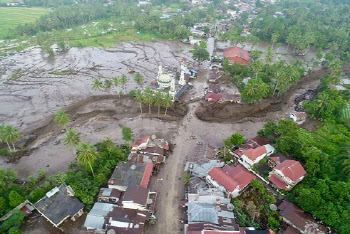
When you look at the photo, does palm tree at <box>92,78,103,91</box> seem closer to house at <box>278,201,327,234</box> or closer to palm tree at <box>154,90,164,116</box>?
palm tree at <box>154,90,164,116</box>

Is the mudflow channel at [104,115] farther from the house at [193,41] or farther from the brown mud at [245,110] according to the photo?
the house at [193,41]

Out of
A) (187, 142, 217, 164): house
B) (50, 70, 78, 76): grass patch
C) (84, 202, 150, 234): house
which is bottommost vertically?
(50, 70, 78, 76): grass patch

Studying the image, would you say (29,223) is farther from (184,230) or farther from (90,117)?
(90,117)

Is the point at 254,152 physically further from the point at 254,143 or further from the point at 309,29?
the point at 309,29

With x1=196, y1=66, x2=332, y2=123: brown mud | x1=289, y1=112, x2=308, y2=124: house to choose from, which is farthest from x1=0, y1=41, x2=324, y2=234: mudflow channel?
x1=289, y1=112, x2=308, y2=124: house

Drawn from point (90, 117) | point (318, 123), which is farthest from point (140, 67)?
point (318, 123)
